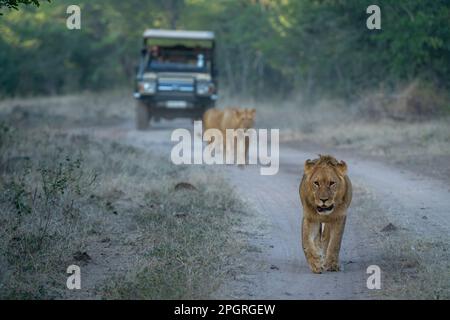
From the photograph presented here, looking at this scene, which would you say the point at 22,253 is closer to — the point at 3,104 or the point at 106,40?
the point at 3,104

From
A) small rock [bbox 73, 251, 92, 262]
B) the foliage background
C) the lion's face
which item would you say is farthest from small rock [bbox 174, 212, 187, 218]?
the foliage background

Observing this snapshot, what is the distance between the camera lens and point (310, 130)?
70.5 feet

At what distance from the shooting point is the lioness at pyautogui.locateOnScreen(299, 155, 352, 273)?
291 inches

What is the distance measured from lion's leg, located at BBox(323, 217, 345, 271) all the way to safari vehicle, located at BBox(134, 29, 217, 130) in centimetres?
1503

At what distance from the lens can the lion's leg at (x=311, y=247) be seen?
7.45 metres

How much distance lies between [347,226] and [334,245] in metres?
2.29

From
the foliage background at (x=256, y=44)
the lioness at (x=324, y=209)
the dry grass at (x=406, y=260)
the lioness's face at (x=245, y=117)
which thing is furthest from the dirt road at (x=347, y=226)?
the foliage background at (x=256, y=44)

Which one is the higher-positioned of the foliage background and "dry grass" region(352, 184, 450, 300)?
the foliage background

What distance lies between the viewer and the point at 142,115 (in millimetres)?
23016

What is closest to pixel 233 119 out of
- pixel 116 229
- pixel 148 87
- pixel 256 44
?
pixel 148 87

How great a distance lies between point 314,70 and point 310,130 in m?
9.08

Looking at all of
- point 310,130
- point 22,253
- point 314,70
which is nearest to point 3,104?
point 314,70

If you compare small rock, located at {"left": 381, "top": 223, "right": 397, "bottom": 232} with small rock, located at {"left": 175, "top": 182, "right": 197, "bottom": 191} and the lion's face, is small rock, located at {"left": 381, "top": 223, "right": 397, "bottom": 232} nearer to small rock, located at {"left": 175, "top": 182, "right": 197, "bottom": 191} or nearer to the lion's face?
the lion's face

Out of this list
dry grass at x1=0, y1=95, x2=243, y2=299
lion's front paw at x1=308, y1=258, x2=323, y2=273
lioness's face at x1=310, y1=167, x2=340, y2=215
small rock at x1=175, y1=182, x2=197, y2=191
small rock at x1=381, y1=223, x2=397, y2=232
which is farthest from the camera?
small rock at x1=175, y1=182, x2=197, y2=191
